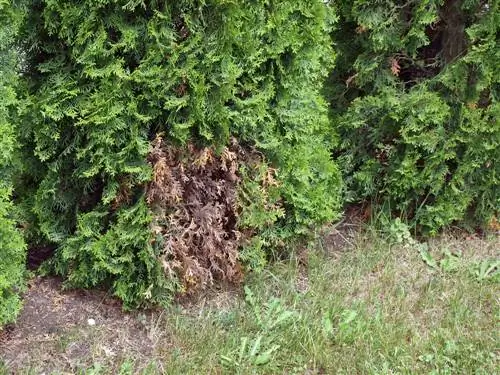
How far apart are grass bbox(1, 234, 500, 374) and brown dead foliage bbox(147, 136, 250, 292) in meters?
A: 0.26

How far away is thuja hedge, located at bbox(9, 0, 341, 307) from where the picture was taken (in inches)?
111

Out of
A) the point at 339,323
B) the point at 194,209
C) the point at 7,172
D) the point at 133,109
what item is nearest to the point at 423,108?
the point at 339,323

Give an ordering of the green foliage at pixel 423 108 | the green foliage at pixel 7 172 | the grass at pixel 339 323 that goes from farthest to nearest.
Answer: the green foliage at pixel 423 108 → the grass at pixel 339 323 → the green foliage at pixel 7 172

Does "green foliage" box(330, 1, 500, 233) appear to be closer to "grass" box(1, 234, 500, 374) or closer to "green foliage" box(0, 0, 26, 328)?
"grass" box(1, 234, 500, 374)

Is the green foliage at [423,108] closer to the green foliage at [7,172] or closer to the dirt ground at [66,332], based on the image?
the dirt ground at [66,332]

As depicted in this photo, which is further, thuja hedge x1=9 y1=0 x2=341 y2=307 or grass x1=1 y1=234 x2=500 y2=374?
grass x1=1 y1=234 x2=500 y2=374

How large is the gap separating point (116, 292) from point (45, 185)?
683 millimetres

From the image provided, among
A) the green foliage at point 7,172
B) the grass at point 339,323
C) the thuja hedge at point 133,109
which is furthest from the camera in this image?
the grass at point 339,323

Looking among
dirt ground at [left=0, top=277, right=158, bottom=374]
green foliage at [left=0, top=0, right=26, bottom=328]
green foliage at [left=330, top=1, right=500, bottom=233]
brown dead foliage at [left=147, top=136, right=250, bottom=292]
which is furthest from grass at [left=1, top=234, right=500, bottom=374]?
green foliage at [left=330, top=1, right=500, bottom=233]

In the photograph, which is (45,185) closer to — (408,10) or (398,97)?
(398,97)

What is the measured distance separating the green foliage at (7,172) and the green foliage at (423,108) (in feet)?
7.71

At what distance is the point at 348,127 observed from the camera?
4.26m

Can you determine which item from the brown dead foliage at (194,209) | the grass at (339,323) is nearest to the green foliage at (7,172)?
the grass at (339,323)

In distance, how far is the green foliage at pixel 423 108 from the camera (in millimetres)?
3988
